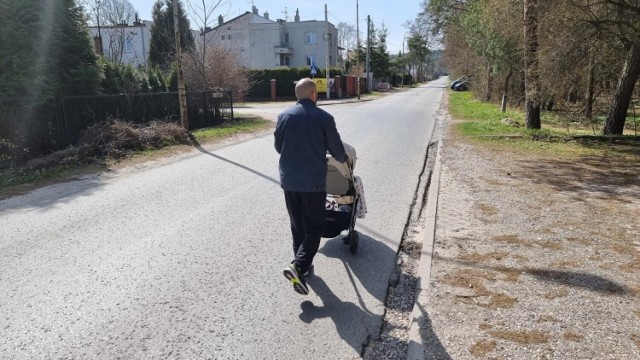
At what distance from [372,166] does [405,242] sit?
460 cm

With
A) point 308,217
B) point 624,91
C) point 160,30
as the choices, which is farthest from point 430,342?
point 160,30

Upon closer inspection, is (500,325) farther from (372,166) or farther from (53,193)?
(53,193)

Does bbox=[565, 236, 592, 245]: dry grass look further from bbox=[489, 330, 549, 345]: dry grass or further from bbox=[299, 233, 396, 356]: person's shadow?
bbox=[489, 330, 549, 345]: dry grass

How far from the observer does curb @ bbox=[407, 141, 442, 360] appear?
3.43 meters

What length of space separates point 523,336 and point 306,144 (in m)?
2.21

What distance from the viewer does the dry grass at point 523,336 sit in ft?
11.2

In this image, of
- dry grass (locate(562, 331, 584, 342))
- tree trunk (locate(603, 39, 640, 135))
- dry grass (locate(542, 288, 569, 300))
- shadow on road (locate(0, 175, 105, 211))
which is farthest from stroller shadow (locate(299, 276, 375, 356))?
tree trunk (locate(603, 39, 640, 135))

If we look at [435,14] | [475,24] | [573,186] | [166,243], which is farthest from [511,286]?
[435,14]

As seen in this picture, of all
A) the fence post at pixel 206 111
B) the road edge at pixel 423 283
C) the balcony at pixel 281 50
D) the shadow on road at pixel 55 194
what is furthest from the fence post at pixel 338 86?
the road edge at pixel 423 283

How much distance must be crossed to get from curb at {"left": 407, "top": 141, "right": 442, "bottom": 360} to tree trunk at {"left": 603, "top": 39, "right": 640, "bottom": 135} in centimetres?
956

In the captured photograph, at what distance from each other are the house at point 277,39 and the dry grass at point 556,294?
60.5 meters

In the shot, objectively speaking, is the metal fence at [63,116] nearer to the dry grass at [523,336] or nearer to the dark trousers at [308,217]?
the dark trousers at [308,217]

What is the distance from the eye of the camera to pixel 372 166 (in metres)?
10.2

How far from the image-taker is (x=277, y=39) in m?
62.8
